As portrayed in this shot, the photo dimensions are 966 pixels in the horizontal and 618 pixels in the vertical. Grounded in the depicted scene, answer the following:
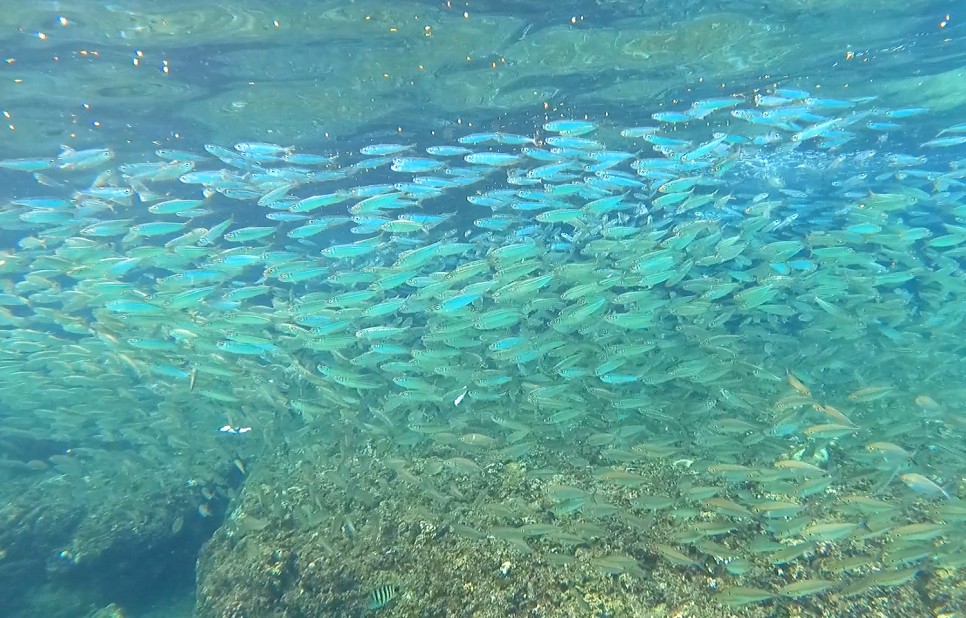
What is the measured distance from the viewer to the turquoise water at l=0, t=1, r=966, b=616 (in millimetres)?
5465

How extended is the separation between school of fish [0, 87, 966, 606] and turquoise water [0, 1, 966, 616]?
0.07 metres

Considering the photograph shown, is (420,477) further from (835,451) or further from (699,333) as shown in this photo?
(835,451)

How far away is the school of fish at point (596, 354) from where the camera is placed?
5496 mm

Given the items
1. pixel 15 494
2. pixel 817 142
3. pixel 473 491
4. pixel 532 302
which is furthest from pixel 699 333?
pixel 15 494

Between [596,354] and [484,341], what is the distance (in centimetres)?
183

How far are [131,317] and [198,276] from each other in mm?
2457

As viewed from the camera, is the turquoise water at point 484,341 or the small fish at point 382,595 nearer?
the small fish at point 382,595

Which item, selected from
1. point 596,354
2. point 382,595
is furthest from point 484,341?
point 382,595

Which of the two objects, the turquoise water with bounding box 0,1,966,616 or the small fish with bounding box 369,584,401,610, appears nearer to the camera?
the small fish with bounding box 369,584,401,610

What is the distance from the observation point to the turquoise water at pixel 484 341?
5.46m

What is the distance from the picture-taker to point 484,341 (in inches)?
336

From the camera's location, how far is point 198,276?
881 centimetres

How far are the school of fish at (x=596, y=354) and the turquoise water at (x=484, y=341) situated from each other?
72 mm

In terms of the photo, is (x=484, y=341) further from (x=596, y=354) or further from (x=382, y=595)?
(x=382, y=595)
